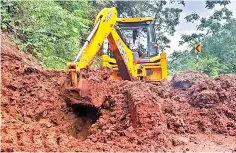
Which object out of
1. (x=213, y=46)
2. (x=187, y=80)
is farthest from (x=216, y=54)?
(x=187, y=80)

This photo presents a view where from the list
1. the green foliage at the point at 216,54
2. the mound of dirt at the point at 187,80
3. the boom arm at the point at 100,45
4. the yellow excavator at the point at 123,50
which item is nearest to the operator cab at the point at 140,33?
the yellow excavator at the point at 123,50

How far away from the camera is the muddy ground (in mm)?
4176

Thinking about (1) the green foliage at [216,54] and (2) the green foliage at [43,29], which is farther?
(1) the green foliage at [216,54]

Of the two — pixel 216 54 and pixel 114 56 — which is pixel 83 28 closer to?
pixel 114 56

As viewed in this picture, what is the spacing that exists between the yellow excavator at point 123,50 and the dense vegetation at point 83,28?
1.46 m

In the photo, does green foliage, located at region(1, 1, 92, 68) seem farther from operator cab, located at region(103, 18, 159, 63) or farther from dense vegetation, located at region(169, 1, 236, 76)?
dense vegetation, located at region(169, 1, 236, 76)

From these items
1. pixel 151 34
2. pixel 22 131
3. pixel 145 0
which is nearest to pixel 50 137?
pixel 22 131

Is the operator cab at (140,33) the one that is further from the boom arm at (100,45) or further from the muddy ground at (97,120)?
the muddy ground at (97,120)

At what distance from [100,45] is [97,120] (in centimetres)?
120

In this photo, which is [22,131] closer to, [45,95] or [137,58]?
[45,95]

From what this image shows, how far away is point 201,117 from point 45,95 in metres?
2.66

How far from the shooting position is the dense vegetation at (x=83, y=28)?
8555 mm

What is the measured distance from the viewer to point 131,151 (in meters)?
4.18

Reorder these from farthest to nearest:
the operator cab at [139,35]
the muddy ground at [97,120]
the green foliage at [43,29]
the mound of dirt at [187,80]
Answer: the operator cab at [139,35] → the green foliage at [43,29] → the mound of dirt at [187,80] → the muddy ground at [97,120]
